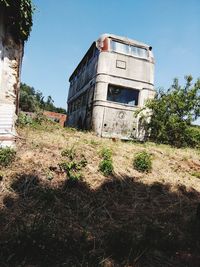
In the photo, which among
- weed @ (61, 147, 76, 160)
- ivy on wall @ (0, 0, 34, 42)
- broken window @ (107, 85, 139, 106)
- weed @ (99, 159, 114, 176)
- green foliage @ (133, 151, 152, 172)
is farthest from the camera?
broken window @ (107, 85, 139, 106)

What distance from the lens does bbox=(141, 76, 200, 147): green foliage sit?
18.0 metres

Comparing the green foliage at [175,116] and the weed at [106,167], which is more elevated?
the green foliage at [175,116]

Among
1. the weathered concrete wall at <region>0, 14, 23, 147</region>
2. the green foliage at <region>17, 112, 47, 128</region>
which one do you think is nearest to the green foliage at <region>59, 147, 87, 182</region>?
the weathered concrete wall at <region>0, 14, 23, 147</region>

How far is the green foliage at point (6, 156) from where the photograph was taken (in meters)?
7.51

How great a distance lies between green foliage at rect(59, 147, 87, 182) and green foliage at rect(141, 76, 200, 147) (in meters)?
9.74

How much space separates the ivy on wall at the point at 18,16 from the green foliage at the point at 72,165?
4182 millimetres

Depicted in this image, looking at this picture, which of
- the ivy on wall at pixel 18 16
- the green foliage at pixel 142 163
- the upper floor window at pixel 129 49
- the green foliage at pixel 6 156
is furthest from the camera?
the upper floor window at pixel 129 49

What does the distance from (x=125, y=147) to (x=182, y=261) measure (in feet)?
23.4

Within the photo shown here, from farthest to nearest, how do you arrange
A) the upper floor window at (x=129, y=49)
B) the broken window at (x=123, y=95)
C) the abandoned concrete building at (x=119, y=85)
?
1. the upper floor window at (x=129, y=49)
2. the broken window at (x=123, y=95)
3. the abandoned concrete building at (x=119, y=85)

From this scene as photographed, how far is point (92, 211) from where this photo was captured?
6410 millimetres

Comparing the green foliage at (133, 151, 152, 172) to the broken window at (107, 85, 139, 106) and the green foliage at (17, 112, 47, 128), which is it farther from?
Answer: the broken window at (107, 85, 139, 106)

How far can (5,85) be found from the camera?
8625mm

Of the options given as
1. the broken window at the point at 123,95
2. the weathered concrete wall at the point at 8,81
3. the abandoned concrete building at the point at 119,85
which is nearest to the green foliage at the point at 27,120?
the abandoned concrete building at the point at 119,85

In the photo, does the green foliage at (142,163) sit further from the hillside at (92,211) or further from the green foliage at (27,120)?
the green foliage at (27,120)
